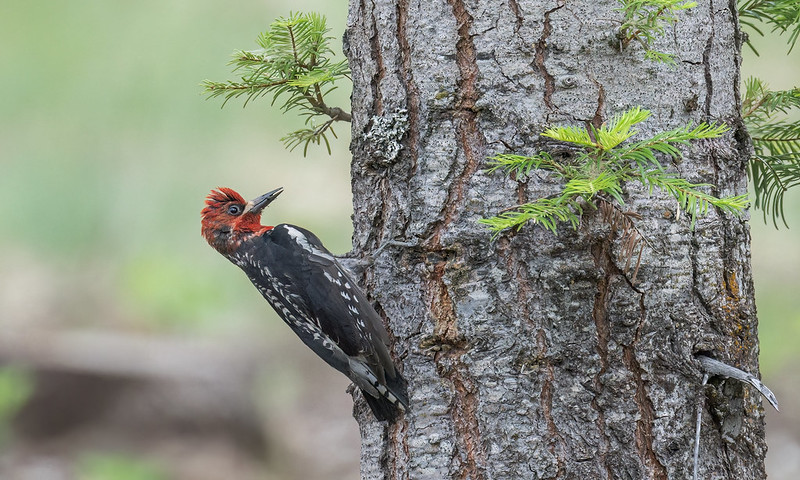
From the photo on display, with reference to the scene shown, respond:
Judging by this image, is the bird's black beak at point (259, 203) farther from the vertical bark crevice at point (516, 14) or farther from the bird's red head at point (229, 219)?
the vertical bark crevice at point (516, 14)

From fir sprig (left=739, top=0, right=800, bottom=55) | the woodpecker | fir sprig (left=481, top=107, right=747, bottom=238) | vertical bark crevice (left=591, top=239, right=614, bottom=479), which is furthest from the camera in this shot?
fir sprig (left=739, top=0, right=800, bottom=55)

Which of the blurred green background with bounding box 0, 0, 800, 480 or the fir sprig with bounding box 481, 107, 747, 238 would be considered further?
the blurred green background with bounding box 0, 0, 800, 480

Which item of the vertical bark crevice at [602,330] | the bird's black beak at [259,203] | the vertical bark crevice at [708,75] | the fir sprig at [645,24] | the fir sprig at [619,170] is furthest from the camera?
the bird's black beak at [259,203]

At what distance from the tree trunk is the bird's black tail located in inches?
0.9

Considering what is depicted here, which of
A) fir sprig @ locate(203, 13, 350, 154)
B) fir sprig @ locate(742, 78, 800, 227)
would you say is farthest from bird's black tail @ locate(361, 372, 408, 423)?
fir sprig @ locate(742, 78, 800, 227)

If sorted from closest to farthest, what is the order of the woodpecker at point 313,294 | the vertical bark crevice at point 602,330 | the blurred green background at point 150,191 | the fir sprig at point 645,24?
the fir sprig at point 645,24 → the vertical bark crevice at point 602,330 → the woodpecker at point 313,294 → the blurred green background at point 150,191

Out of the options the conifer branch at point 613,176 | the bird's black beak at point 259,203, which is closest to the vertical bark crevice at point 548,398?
the conifer branch at point 613,176

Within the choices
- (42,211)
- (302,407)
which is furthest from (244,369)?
(42,211)

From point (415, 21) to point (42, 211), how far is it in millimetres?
5475

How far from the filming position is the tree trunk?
1.68 metres

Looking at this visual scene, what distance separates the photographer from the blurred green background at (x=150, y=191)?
19.4ft

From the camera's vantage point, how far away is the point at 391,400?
183 cm

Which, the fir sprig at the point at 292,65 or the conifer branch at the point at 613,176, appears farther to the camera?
the fir sprig at the point at 292,65

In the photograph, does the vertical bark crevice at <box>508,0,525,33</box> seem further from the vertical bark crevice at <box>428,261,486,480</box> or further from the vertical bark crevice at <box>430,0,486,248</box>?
the vertical bark crevice at <box>428,261,486,480</box>
